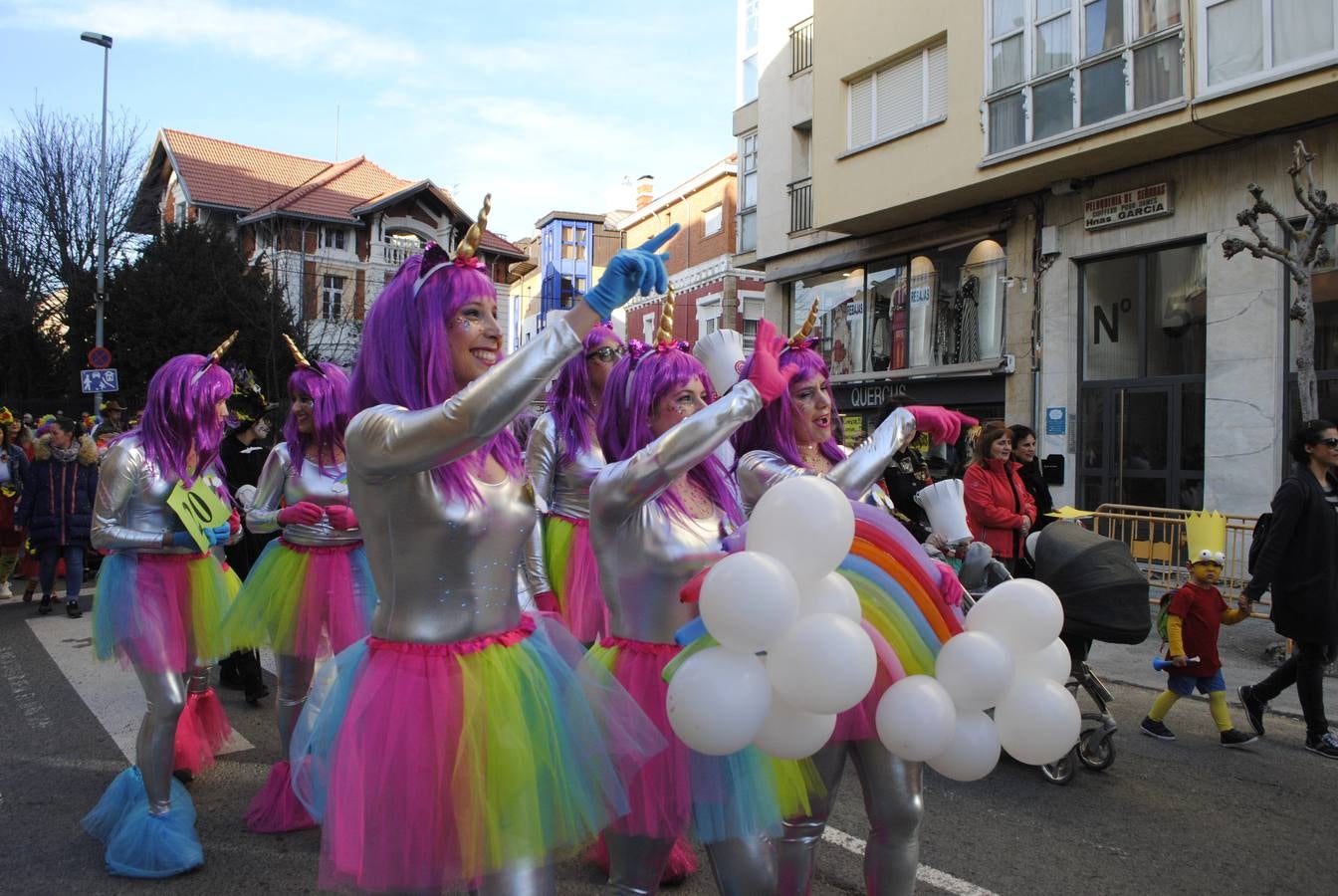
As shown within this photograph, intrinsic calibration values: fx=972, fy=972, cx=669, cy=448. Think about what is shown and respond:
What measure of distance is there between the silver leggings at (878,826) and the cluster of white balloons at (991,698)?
27cm

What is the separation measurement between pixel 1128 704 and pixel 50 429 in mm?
10630

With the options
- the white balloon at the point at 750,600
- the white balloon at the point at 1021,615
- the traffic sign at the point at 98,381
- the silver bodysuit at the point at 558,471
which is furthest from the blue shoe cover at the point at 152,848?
the traffic sign at the point at 98,381

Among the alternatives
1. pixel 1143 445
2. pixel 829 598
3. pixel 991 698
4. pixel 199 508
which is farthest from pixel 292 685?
pixel 1143 445

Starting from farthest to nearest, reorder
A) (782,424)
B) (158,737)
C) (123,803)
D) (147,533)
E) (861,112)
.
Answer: (861,112)
(147,533)
(123,803)
(158,737)
(782,424)

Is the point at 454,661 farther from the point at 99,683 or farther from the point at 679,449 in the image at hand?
the point at 99,683

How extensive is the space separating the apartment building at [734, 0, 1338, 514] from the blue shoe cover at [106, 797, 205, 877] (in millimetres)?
12326

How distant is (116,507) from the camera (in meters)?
4.04

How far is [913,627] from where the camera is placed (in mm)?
2521

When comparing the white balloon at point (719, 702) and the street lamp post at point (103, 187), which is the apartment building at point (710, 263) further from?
the white balloon at point (719, 702)

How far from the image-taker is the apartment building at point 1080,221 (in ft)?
39.2

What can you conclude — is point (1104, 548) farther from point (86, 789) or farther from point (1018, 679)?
point (86, 789)

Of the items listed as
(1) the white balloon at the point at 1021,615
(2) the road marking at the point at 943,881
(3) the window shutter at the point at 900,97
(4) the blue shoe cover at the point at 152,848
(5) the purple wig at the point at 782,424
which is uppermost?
(3) the window shutter at the point at 900,97

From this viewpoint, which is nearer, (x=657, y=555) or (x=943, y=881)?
(x=657, y=555)

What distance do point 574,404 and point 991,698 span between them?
8.82 feet
